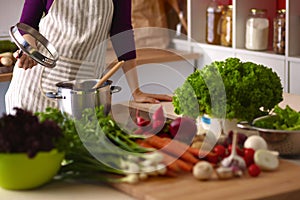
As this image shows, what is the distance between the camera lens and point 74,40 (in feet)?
9.53

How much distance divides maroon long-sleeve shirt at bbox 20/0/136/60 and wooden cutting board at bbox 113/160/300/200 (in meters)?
1.11

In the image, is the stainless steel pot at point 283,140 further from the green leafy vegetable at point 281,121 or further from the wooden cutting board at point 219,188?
the wooden cutting board at point 219,188

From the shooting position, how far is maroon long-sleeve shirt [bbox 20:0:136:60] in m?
2.80

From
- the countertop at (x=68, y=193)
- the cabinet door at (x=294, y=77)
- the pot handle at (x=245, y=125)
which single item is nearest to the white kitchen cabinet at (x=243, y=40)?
the cabinet door at (x=294, y=77)

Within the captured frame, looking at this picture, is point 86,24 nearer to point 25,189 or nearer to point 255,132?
point 255,132

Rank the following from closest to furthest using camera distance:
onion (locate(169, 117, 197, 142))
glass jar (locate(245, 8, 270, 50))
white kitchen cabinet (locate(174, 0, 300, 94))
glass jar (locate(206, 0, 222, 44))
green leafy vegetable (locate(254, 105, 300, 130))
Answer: onion (locate(169, 117, 197, 142)) < green leafy vegetable (locate(254, 105, 300, 130)) < white kitchen cabinet (locate(174, 0, 300, 94)) < glass jar (locate(245, 8, 270, 50)) < glass jar (locate(206, 0, 222, 44))

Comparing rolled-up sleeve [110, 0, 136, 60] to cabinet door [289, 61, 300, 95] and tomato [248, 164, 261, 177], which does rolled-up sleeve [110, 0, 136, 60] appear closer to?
cabinet door [289, 61, 300, 95]

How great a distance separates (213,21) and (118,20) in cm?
141

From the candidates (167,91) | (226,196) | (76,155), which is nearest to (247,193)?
(226,196)

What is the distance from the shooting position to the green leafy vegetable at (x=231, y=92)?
2227 mm

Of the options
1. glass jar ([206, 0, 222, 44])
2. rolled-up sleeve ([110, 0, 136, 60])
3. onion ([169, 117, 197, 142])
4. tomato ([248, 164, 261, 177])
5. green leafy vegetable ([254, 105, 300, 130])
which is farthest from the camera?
glass jar ([206, 0, 222, 44])

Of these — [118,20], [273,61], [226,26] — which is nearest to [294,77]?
[273,61]

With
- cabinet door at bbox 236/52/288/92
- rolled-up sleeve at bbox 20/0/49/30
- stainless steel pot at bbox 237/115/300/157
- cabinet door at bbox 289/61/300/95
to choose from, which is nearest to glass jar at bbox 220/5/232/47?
cabinet door at bbox 236/52/288/92

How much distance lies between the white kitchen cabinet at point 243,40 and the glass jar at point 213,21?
0.05 m
